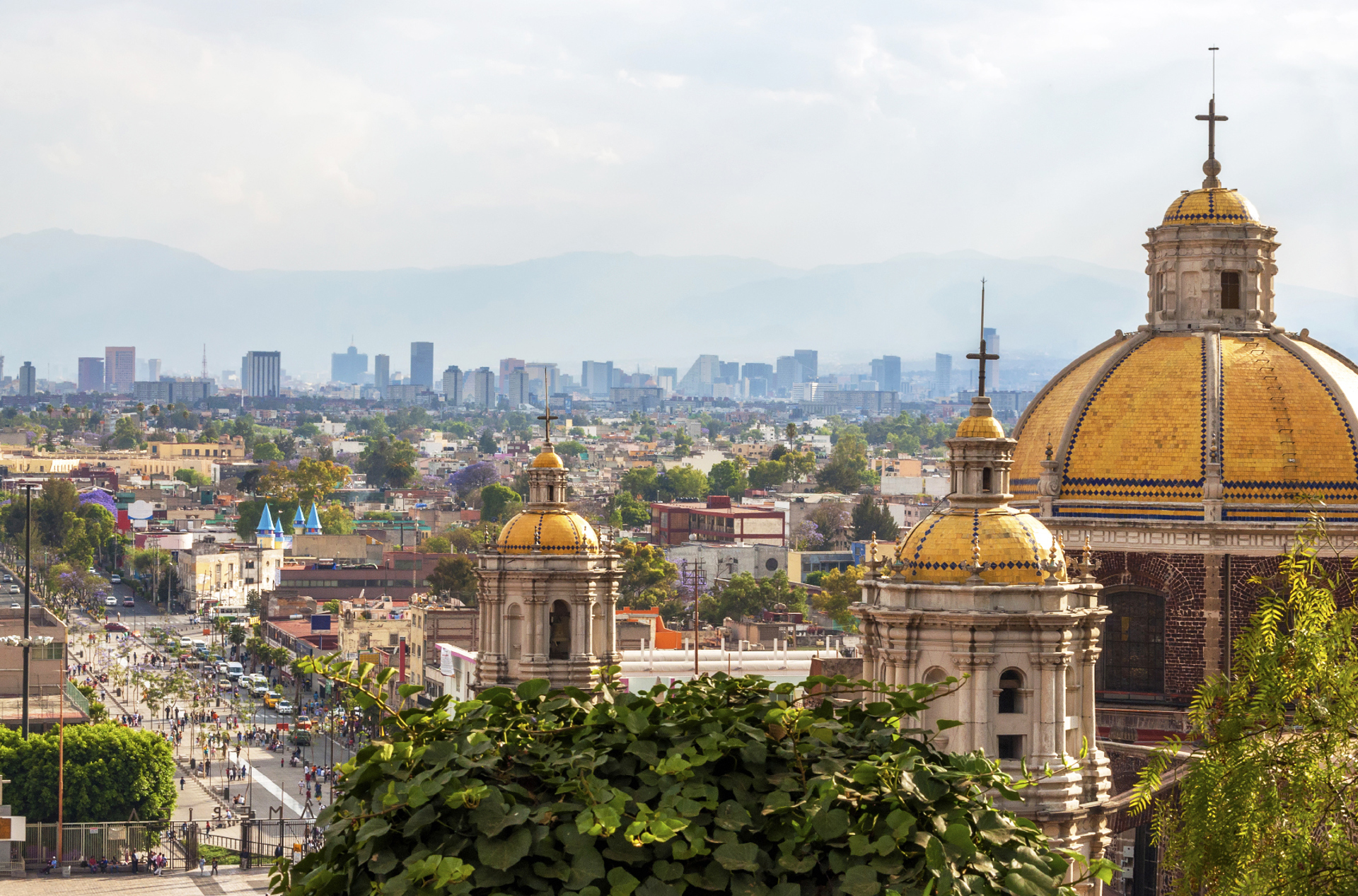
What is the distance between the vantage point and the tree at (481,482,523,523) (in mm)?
175875

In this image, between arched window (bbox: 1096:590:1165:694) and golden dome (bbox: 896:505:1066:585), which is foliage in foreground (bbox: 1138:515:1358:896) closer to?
golden dome (bbox: 896:505:1066:585)

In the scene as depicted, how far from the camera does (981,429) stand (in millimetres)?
28516

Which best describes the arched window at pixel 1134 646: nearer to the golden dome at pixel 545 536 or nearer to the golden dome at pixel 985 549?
the golden dome at pixel 985 549

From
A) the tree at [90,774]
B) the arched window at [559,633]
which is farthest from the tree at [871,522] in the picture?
the arched window at [559,633]

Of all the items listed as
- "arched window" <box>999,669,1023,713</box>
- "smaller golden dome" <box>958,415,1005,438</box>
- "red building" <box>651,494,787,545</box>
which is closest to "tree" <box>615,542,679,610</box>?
"red building" <box>651,494,787,545</box>

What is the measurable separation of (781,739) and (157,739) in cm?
5611

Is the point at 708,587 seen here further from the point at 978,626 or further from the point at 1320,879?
the point at 1320,879

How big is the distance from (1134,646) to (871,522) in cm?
12587

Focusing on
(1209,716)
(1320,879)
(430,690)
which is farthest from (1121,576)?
(430,690)

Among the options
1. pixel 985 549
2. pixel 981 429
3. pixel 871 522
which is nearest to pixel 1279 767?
pixel 985 549

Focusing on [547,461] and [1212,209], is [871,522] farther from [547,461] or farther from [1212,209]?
[1212,209]

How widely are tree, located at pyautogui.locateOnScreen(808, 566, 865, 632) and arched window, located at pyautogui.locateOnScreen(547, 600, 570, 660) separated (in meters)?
64.8

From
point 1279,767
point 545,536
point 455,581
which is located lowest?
point 455,581

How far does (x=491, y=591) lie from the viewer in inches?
1797
